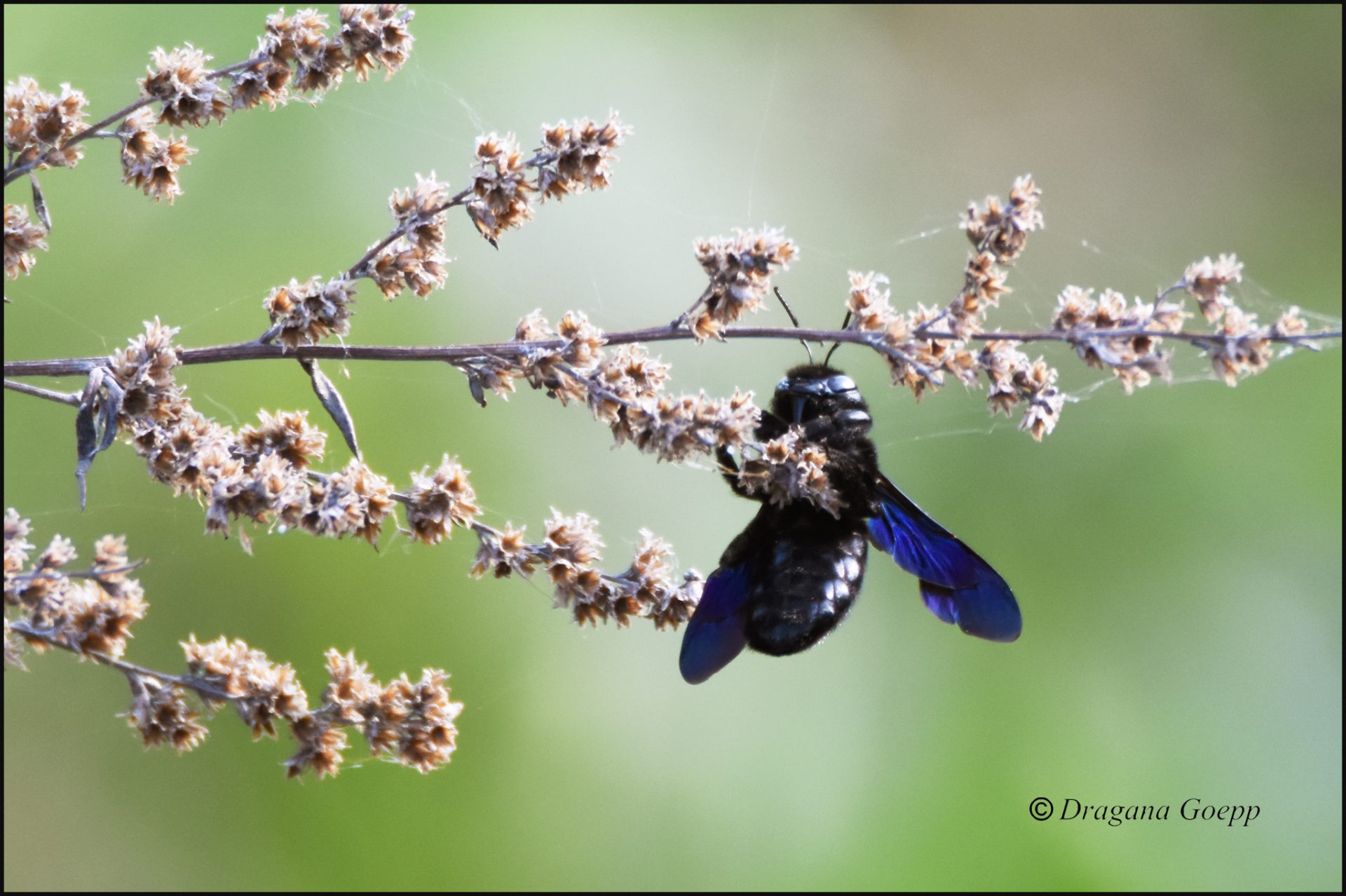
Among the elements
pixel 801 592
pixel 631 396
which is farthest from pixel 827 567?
pixel 631 396

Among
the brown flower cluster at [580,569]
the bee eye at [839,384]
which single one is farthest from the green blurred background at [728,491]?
the brown flower cluster at [580,569]

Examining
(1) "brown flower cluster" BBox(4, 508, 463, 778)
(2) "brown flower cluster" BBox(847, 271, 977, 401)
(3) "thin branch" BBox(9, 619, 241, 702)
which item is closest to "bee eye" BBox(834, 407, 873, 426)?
(2) "brown flower cluster" BBox(847, 271, 977, 401)

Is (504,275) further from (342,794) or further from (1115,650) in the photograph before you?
(1115,650)

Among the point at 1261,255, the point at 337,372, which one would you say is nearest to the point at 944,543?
the point at 337,372

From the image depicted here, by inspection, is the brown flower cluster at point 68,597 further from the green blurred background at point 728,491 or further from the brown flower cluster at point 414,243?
the green blurred background at point 728,491

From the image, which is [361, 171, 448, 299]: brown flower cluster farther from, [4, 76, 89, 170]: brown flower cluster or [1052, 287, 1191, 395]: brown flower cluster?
[1052, 287, 1191, 395]: brown flower cluster

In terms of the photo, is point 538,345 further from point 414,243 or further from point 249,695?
point 249,695
